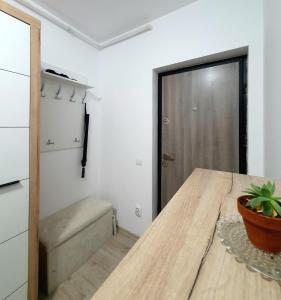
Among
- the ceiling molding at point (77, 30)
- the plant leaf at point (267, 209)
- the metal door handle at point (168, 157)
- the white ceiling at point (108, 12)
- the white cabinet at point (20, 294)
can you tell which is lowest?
the white cabinet at point (20, 294)

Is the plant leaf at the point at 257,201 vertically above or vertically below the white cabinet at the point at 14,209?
above

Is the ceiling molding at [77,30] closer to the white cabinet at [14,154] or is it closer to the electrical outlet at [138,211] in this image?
the white cabinet at [14,154]

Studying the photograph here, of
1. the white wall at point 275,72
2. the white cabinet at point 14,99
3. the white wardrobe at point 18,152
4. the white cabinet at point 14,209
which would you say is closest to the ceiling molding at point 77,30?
the white wardrobe at point 18,152

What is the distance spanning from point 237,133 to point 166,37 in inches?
48.7

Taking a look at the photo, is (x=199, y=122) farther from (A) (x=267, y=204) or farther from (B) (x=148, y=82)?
(A) (x=267, y=204)

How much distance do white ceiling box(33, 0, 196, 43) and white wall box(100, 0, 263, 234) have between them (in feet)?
0.40

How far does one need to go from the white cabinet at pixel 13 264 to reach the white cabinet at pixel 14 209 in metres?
0.06

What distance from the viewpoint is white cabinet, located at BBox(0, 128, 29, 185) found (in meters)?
1.04

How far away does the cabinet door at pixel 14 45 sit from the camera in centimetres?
101

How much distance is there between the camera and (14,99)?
3.51 feet

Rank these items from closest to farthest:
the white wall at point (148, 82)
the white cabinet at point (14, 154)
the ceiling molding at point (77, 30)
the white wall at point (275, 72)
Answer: the white wall at point (275, 72) → the white cabinet at point (14, 154) → the white wall at point (148, 82) → the ceiling molding at point (77, 30)

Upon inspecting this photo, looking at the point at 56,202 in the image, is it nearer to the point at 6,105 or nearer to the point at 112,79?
the point at 6,105

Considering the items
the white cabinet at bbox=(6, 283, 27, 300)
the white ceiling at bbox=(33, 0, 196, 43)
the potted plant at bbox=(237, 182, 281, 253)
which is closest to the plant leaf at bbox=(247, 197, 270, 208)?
the potted plant at bbox=(237, 182, 281, 253)

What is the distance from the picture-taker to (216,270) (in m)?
0.34
